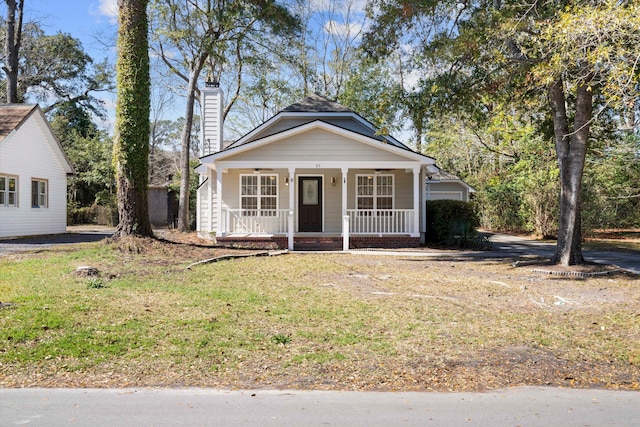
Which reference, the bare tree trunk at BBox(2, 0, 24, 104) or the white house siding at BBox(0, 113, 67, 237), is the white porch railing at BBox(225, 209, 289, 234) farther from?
the bare tree trunk at BBox(2, 0, 24, 104)

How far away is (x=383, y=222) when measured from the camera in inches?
706

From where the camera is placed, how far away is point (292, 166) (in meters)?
16.5

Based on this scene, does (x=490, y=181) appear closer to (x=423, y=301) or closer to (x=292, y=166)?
(x=292, y=166)

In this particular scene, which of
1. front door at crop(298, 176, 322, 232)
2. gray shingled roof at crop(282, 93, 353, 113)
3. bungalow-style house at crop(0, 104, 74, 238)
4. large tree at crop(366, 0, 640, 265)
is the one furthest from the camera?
gray shingled roof at crop(282, 93, 353, 113)

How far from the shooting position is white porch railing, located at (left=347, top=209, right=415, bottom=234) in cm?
1708

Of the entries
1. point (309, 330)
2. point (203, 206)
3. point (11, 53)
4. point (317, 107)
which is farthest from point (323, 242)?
point (11, 53)

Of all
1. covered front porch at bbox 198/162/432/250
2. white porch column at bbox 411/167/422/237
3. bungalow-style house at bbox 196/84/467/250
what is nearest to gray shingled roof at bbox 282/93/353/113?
bungalow-style house at bbox 196/84/467/250

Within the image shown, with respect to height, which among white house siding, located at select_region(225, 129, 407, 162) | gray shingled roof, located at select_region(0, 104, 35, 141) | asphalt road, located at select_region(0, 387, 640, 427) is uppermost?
gray shingled roof, located at select_region(0, 104, 35, 141)

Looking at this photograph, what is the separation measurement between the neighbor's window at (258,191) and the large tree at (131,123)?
5.11m

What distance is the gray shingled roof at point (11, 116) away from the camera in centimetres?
1825

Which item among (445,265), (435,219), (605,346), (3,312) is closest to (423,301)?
(605,346)

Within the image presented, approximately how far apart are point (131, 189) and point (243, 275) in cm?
504

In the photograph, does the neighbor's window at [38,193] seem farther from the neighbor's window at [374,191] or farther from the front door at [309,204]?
the neighbor's window at [374,191]

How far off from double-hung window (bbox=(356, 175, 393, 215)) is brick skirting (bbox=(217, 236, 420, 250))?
1.90 meters
